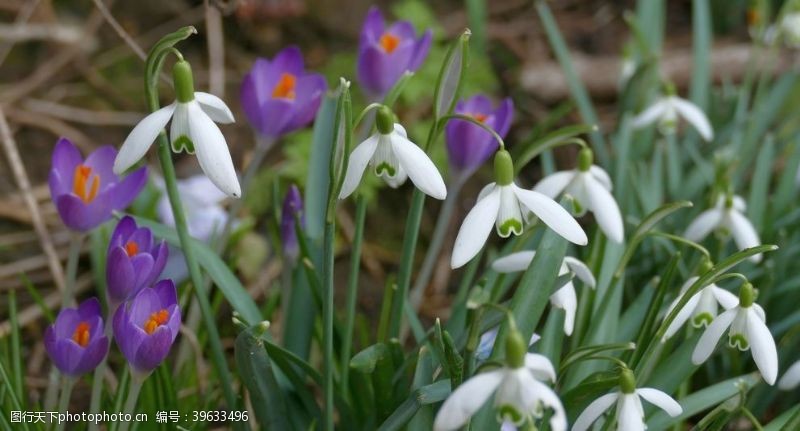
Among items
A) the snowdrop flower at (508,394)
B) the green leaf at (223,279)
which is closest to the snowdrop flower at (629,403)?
the snowdrop flower at (508,394)

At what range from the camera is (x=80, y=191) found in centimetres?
159

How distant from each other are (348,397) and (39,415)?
1.61 feet

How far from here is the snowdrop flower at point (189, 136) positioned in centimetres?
122

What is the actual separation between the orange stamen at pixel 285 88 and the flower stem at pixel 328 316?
1.63 ft

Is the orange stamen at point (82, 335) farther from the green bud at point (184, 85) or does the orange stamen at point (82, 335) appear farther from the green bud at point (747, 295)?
the green bud at point (747, 295)

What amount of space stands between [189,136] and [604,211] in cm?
64

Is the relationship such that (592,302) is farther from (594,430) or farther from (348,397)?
(348,397)

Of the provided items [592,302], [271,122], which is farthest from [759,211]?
[271,122]

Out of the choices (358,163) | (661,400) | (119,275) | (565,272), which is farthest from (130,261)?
(661,400)

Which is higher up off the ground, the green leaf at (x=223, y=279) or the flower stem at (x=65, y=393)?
the green leaf at (x=223, y=279)

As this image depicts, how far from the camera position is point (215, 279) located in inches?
64.0

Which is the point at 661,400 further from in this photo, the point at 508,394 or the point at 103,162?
the point at 103,162

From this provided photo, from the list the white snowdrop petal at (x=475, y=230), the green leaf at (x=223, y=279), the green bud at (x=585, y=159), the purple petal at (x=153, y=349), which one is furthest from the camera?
the green leaf at (x=223, y=279)

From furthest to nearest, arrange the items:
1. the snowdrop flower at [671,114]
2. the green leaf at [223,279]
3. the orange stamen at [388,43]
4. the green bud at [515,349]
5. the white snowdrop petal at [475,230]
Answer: the snowdrop flower at [671,114] → the orange stamen at [388,43] → the green leaf at [223,279] → the white snowdrop petal at [475,230] → the green bud at [515,349]
